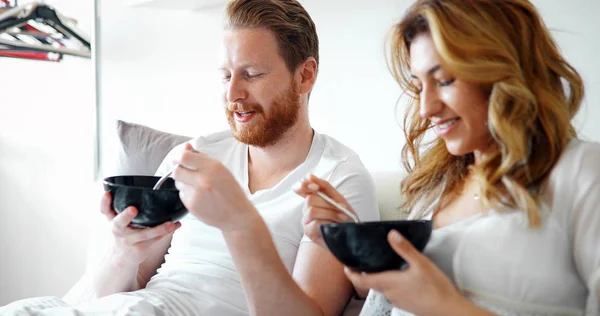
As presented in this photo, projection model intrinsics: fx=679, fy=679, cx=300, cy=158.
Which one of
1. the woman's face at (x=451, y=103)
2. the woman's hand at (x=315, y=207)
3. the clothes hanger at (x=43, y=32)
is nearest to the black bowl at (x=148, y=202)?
the woman's hand at (x=315, y=207)

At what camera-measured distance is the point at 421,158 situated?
1.35 metres

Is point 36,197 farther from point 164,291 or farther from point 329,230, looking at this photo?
point 329,230

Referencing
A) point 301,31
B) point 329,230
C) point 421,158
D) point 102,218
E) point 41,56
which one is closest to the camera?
point 329,230

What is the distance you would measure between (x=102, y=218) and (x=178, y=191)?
3.47 feet

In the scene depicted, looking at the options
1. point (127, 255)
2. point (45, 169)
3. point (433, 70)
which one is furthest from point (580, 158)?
point (45, 169)

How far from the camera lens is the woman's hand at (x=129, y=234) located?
47.4 inches

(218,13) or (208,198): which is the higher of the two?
(218,13)

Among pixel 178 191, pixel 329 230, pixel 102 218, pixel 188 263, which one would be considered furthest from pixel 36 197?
pixel 329 230

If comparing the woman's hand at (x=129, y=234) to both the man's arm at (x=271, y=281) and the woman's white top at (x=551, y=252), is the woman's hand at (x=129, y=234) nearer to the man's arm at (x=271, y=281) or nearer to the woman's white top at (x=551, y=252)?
the man's arm at (x=271, y=281)

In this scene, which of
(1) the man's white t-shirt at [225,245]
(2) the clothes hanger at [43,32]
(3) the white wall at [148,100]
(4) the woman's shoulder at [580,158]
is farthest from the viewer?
(2) the clothes hanger at [43,32]

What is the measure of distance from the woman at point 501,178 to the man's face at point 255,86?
0.54 m

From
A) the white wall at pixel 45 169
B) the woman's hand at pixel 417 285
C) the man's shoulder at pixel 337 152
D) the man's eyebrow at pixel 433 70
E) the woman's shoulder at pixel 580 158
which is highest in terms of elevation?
the man's eyebrow at pixel 433 70

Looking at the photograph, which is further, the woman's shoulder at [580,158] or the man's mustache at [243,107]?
the man's mustache at [243,107]

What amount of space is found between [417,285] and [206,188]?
0.38 metres
